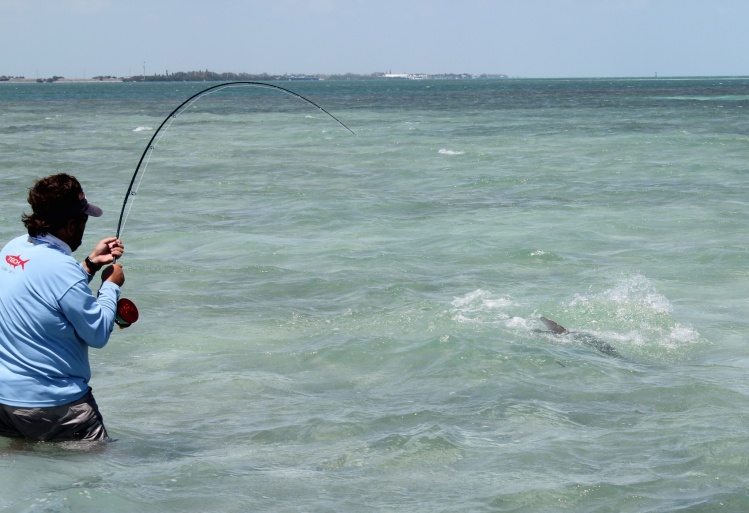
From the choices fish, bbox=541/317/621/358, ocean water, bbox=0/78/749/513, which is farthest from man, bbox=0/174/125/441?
fish, bbox=541/317/621/358

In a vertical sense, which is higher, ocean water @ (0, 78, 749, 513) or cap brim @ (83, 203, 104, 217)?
cap brim @ (83, 203, 104, 217)

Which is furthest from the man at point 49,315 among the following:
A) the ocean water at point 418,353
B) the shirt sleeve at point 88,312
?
the ocean water at point 418,353

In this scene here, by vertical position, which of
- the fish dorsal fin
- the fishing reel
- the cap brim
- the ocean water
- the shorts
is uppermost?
the cap brim

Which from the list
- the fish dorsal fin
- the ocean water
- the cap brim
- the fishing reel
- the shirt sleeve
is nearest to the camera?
the shirt sleeve

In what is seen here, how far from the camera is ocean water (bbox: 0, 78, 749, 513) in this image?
4715 mm

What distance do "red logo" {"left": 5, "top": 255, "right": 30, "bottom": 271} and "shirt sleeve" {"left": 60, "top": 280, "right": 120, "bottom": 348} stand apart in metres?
0.24

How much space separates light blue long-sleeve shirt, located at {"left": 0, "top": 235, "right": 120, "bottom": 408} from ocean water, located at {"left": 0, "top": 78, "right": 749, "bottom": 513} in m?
0.36

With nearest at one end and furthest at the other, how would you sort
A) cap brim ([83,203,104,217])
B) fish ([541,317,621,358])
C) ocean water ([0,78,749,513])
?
cap brim ([83,203,104,217]) → ocean water ([0,78,749,513]) → fish ([541,317,621,358])

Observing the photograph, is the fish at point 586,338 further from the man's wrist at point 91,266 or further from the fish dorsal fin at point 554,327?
the man's wrist at point 91,266

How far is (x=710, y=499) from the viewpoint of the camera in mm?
4605

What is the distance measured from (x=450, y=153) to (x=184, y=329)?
59.5 feet

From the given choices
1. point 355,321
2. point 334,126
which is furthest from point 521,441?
point 334,126

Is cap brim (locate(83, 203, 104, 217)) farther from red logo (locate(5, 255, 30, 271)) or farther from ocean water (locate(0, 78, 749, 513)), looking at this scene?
ocean water (locate(0, 78, 749, 513))

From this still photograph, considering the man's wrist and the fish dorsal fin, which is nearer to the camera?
the man's wrist
